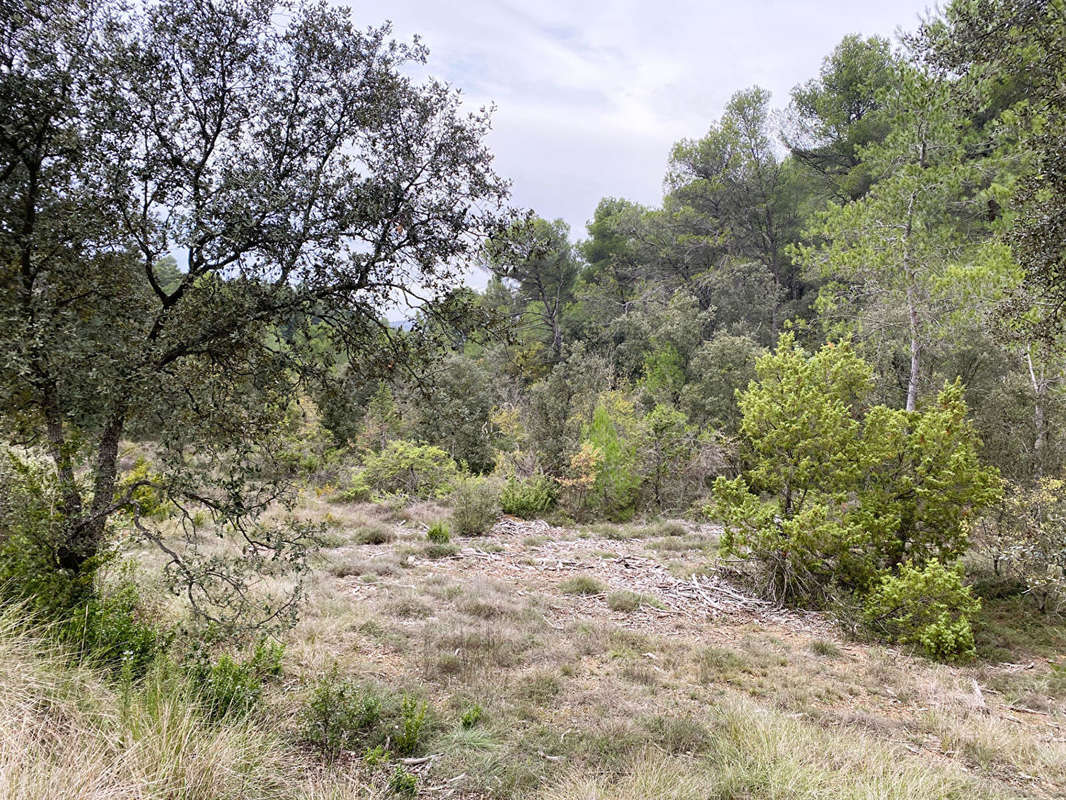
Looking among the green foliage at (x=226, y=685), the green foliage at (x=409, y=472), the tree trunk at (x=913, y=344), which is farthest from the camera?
the green foliage at (x=409, y=472)

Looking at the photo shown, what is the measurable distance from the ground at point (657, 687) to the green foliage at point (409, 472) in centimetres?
492

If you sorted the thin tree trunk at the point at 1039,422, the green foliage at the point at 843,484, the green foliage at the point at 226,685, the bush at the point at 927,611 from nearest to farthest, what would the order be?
the green foliage at the point at 226,685 → the bush at the point at 927,611 → the green foliage at the point at 843,484 → the thin tree trunk at the point at 1039,422

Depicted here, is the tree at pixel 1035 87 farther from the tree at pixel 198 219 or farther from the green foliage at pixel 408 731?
the green foliage at pixel 408 731

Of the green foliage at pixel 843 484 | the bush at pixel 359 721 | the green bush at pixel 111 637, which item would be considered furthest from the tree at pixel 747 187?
the green bush at pixel 111 637

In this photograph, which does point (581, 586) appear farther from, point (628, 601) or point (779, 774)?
point (779, 774)

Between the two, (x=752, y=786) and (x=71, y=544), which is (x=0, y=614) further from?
(x=752, y=786)

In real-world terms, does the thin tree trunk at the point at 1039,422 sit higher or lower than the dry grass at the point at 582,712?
higher

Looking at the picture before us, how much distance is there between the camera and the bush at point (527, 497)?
Result: 1151cm

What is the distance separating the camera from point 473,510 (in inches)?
387

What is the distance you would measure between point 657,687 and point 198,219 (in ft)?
14.9

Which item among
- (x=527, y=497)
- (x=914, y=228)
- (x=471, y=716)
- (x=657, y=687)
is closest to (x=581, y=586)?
(x=657, y=687)

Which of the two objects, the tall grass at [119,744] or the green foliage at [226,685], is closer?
the tall grass at [119,744]

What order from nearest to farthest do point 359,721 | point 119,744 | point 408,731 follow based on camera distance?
point 119,744, point 408,731, point 359,721

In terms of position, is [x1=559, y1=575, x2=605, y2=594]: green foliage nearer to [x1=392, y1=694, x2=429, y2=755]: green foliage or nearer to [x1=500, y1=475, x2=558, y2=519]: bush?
[x1=392, y1=694, x2=429, y2=755]: green foliage
